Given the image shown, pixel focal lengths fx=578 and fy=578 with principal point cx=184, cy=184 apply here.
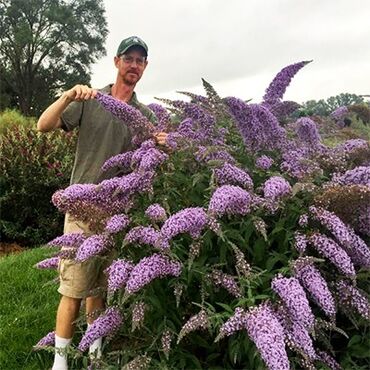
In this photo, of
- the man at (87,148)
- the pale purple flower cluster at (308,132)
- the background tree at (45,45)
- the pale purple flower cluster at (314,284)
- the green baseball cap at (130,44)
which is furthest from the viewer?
the background tree at (45,45)

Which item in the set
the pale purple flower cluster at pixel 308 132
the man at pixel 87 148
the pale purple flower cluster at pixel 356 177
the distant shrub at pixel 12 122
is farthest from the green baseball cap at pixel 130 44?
the distant shrub at pixel 12 122

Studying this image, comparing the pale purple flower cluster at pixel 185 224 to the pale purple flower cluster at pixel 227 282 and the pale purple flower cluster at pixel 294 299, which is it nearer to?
the pale purple flower cluster at pixel 227 282

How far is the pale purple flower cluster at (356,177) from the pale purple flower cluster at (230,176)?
52cm

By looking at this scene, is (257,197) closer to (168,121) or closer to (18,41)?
(168,121)

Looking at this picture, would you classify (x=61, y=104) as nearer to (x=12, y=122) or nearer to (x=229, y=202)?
(x=229, y=202)

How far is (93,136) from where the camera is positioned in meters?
4.10

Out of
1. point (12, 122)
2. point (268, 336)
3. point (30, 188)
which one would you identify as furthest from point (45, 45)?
point (268, 336)

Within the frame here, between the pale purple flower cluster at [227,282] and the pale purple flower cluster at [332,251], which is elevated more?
the pale purple flower cluster at [332,251]

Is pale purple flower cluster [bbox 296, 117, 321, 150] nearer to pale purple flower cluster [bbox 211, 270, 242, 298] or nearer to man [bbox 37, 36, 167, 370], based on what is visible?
pale purple flower cluster [bbox 211, 270, 242, 298]

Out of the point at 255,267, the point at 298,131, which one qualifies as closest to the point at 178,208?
the point at 255,267

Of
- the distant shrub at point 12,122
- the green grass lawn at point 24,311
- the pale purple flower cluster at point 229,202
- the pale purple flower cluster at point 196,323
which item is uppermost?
the distant shrub at point 12,122

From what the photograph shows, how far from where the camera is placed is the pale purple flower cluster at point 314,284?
2.58 metres

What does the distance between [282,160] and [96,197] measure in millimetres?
1085

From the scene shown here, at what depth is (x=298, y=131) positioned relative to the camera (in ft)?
10.8
